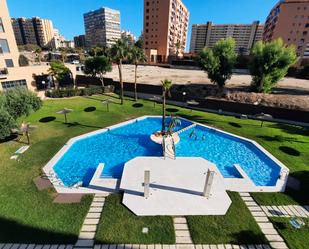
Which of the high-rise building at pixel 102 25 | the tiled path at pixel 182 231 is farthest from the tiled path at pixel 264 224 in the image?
the high-rise building at pixel 102 25

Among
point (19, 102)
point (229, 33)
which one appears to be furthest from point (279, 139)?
point (229, 33)

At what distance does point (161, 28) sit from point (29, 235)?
85915 mm

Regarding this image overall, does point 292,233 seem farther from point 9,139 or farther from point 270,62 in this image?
point 270,62

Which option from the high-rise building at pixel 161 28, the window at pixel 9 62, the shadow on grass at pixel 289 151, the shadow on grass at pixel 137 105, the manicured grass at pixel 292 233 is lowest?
the manicured grass at pixel 292 233

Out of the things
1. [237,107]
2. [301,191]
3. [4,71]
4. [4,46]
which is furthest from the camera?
[4,46]

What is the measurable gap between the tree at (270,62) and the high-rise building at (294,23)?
189 feet

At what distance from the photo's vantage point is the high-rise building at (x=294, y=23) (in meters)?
64.4

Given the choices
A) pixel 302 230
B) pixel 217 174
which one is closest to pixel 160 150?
pixel 217 174

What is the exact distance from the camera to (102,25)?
15562 cm

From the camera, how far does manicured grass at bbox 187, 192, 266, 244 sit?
7.01m

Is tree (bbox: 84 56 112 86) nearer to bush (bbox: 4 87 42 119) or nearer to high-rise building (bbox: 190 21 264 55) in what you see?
bush (bbox: 4 87 42 119)

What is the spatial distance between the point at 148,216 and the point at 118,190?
2391 mm

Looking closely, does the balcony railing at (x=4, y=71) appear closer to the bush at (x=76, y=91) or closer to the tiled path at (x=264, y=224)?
the bush at (x=76, y=91)

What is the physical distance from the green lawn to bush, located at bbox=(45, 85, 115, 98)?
7.36 feet
